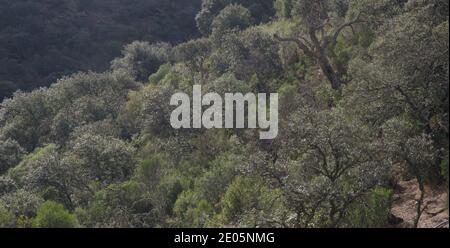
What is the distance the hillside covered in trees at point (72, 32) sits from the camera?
80625mm

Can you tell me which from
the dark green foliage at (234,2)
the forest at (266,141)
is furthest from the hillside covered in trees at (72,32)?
the forest at (266,141)

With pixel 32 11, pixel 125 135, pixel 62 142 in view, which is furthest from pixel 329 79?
pixel 32 11

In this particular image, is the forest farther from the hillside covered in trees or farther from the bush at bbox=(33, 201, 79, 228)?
the hillside covered in trees

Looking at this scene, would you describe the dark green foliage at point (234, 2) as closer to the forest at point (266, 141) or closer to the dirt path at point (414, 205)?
the forest at point (266, 141)

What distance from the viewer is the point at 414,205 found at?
782 inches

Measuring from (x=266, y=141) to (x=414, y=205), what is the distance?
9.65 metres

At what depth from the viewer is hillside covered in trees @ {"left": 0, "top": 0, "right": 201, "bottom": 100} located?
8062cm

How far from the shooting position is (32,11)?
9300cm

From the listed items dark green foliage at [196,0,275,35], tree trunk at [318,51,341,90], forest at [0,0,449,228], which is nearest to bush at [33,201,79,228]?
forest at [0,0,449,228]

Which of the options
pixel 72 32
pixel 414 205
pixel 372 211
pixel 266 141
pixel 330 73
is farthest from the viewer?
pixel 72 32

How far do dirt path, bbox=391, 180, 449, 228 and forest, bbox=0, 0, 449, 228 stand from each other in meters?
0.07

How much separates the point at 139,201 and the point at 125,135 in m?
14.0

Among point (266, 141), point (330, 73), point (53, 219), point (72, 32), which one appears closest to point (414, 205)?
point (266, 141)

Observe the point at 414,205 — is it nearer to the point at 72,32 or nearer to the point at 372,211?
the point at 372,211
